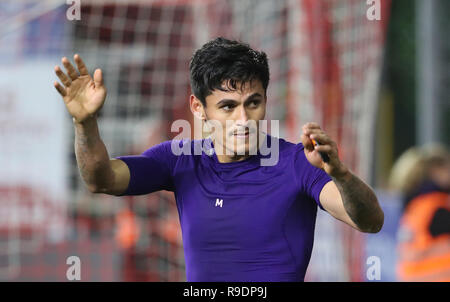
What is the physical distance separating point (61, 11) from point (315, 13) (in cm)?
246

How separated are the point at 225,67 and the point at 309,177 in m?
0.61

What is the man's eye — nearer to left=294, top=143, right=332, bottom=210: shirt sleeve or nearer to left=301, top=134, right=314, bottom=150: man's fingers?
left=294, top=143, right=332, bottom=210: shirt sleeve

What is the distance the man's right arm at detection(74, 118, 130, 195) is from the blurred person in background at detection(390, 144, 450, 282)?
532 centimetres

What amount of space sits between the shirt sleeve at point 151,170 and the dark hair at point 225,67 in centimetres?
30

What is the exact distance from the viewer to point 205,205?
3578mm

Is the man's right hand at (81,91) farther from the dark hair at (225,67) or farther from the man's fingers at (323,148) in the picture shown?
the man's fingers at (323,148)

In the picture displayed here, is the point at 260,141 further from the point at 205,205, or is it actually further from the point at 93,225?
the point at 93,225

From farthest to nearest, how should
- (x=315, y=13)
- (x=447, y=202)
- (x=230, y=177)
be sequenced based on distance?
(x=447, y=202) < (x=315, y=13) < (x=230, y=177)

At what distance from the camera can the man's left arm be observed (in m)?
3.14

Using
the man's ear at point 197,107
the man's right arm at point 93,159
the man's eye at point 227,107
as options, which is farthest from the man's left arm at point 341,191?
the man's right arm at point 93,159

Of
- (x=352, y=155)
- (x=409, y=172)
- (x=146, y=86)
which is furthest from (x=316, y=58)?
(x=409, y=172)

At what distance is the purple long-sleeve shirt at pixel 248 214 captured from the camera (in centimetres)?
345

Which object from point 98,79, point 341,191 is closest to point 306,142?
point 341,191

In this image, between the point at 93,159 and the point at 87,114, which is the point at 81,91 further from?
the point at 93,159
